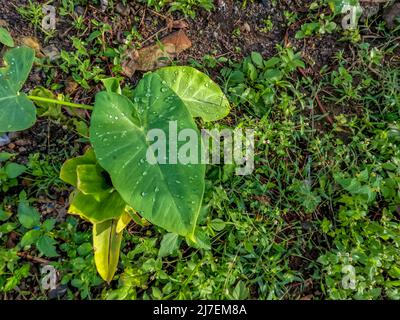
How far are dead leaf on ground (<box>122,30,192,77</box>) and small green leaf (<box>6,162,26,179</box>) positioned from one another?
62 cm

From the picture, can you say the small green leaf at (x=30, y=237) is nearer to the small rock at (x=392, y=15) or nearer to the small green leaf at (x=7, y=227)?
the small green leaf at (x=7, y=227)

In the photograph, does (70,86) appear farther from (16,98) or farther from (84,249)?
(84,249)

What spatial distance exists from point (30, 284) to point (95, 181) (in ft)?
1.96

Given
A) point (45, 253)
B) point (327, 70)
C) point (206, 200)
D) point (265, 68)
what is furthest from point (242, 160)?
point (45, 253)

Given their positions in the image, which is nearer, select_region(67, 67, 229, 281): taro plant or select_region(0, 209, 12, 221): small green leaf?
select_region(67, 67, 229, 281): taro plant

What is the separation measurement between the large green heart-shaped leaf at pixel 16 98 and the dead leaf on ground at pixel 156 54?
52cm

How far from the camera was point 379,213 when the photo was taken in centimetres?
176

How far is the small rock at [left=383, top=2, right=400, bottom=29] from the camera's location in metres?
1.96

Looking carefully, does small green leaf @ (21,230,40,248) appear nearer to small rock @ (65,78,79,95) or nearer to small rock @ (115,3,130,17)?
small rock @ (65,78,79,95)

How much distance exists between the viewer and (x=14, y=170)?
1656 millimetres

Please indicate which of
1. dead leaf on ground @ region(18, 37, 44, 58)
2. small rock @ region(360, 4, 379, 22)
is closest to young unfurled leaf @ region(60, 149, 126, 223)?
dead leaf on ground @ region(18, 37, 44, 58)

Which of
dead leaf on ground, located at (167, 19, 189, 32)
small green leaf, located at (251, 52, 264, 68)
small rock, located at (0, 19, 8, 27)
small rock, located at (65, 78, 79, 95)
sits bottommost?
small rock, located at (65, 78, 79, 95)

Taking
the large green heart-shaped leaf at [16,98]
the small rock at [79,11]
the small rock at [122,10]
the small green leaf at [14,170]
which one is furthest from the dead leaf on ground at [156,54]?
the small green leaf at [14,170]

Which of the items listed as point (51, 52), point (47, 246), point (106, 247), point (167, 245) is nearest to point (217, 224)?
point (167, 245)
